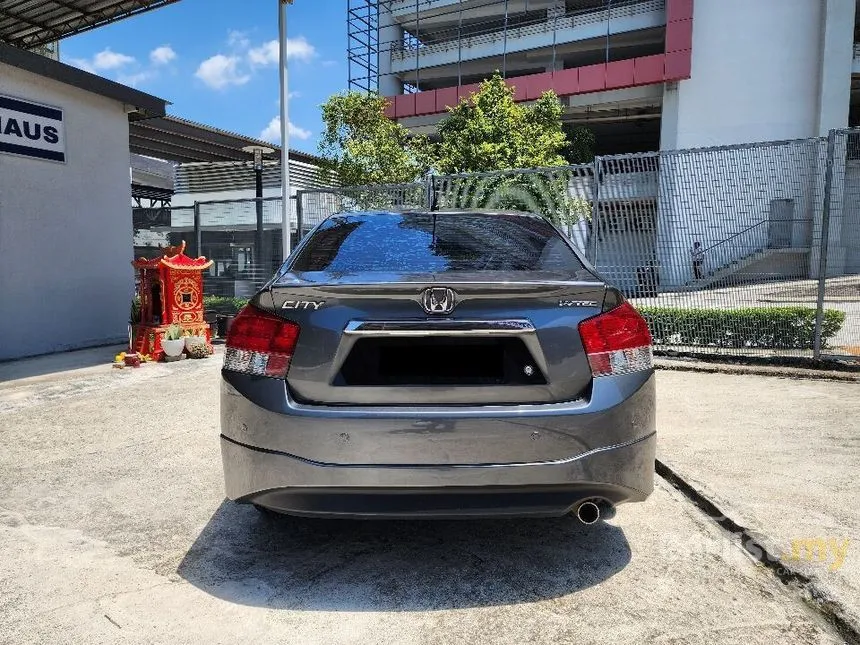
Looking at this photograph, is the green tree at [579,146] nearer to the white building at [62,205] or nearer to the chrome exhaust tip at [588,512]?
the white building at [62,205]

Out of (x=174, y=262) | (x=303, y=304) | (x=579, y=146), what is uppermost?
(x=579, y=146)

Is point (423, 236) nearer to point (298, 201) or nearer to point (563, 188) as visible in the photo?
point (563, 188)

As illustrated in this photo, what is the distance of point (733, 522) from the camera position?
300 cm

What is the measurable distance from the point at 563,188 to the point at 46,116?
25.2ft

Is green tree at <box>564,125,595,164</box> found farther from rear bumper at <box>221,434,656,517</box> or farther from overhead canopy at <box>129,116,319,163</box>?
rear bumper at <box>221,434,656,517</box>

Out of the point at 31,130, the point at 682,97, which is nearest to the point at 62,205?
the point at 31,130

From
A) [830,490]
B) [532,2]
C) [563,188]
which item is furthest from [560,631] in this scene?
[532,2]

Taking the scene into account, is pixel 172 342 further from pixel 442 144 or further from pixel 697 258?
pixel 442 144

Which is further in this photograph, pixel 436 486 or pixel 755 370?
pixel 755 370

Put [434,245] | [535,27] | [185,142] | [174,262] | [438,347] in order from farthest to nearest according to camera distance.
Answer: [535,27] → [185,142] → [174,262] → [434,245] → [438,347]

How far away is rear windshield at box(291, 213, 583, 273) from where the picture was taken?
2768 mm

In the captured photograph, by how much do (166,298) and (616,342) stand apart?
7.38m

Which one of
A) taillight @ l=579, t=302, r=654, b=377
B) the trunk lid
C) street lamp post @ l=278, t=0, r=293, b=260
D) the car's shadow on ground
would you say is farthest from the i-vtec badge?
street lamp post @ l=278, t=0, r=293, b=260

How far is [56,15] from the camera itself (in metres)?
11.4
